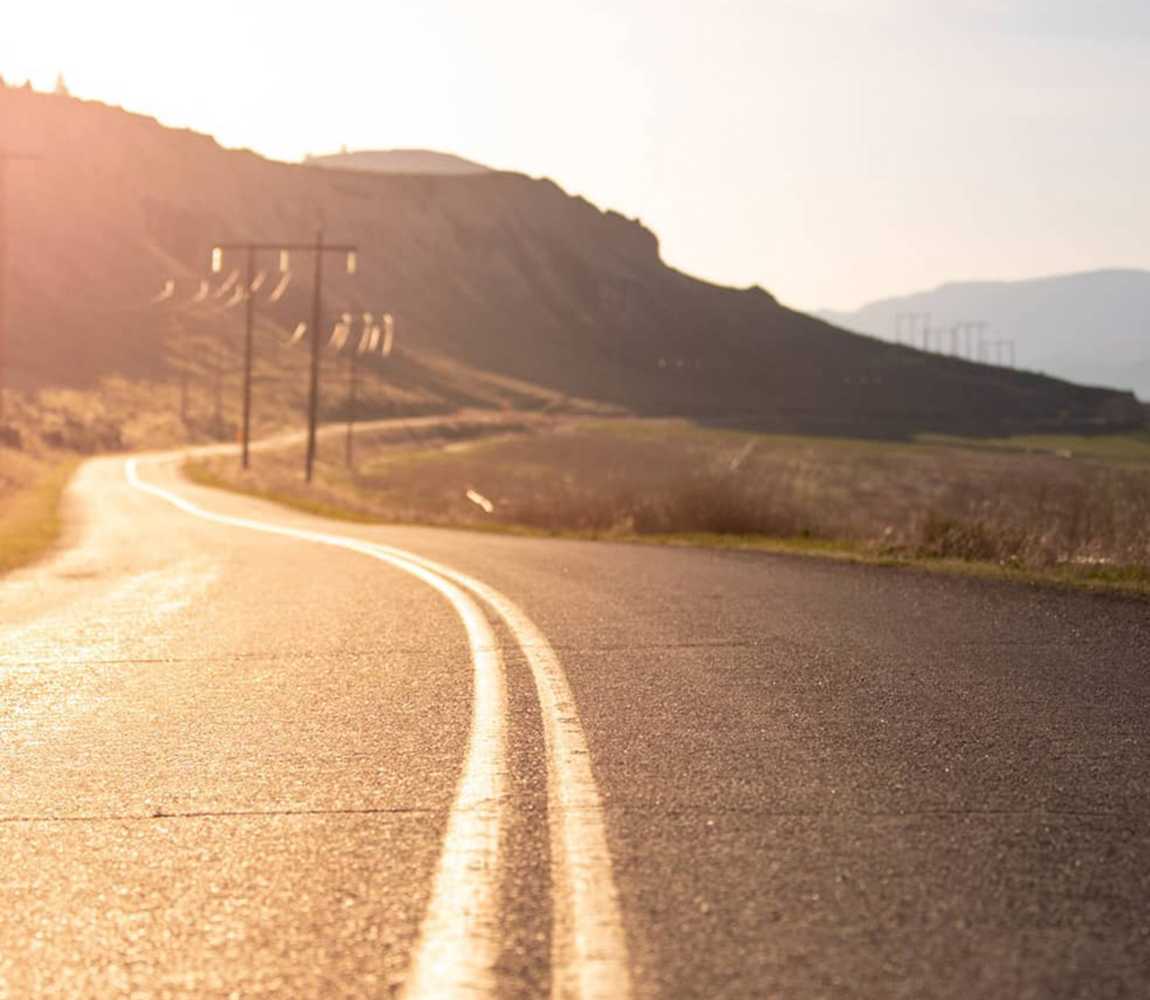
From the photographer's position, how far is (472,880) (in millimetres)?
4133

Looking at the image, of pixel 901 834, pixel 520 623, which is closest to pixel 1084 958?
pixel 901 834

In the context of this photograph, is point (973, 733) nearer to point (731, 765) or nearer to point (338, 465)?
point (731, 765)

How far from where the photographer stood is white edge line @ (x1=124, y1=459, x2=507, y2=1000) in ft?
11.0

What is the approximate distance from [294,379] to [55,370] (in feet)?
63.0

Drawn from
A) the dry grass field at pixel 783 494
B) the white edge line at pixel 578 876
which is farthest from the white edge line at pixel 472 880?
the dry grass field at pixel 783 494

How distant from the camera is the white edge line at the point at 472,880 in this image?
3.36 metres

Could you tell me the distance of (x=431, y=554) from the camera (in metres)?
17.8

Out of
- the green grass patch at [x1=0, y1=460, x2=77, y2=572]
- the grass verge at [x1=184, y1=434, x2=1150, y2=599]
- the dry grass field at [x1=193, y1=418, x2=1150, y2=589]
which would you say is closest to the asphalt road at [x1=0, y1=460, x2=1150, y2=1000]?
the grass verge at [x1=184, y1=434, x2=1150, y2=599]

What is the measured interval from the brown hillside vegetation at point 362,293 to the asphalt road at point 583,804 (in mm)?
106461

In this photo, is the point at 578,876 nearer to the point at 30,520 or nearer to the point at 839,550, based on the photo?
the point at 839,550

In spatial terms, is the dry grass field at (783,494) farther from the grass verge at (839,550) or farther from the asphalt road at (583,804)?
the asphalt road at (583,804)

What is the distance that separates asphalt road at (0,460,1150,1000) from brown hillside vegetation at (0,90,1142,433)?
106461 millimetres

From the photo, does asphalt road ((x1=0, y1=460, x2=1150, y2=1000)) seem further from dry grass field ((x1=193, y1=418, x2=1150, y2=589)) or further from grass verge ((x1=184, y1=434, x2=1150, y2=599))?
dry grass field ((x1=193, y1=418, x2=1150, y2=589))

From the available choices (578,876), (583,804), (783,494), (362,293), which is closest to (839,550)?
(783,494)
